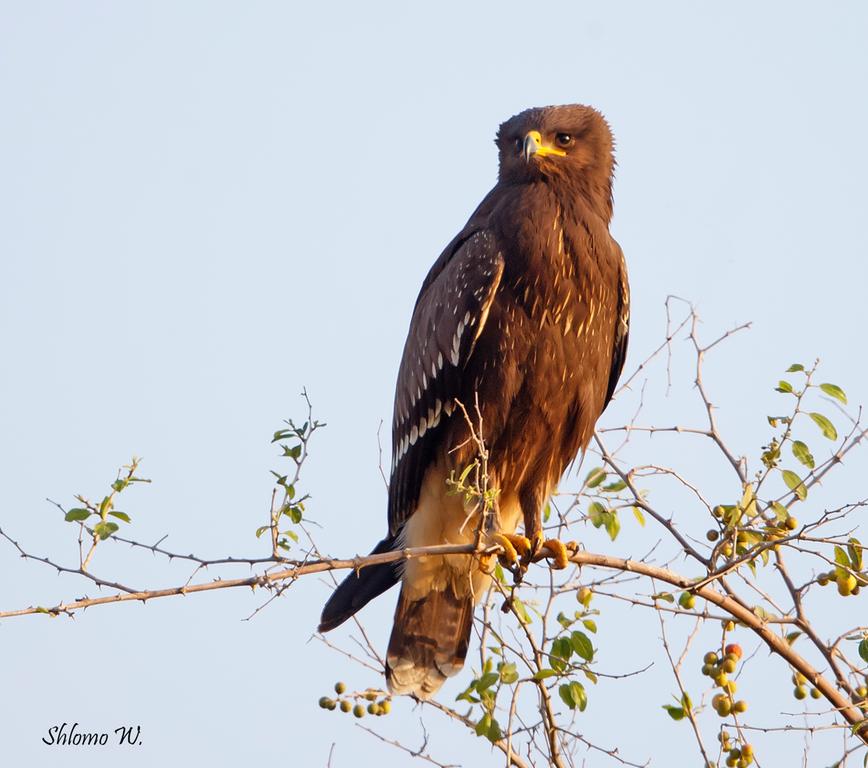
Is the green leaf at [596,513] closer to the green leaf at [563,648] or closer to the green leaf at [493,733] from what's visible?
the green leaf at [563,648]

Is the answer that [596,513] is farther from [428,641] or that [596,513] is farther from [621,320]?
[428,641]

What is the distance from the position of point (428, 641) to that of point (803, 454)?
2188 millimetres

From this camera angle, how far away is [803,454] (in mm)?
4023

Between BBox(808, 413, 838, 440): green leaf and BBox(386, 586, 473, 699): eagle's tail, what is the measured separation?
2.07 meters

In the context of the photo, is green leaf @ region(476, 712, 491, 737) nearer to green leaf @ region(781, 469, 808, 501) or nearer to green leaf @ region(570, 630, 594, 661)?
green leaf @ region(570, 630, 594, 661)

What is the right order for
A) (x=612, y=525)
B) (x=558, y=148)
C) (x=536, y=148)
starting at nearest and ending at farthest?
(x=612, y=525) → (x=536, y=148) → (x=558, y=148)

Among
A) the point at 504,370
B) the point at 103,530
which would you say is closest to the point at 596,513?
the point at 504,370

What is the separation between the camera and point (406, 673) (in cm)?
550

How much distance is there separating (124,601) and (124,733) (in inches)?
75.3

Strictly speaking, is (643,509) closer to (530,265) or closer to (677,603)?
(677,603)

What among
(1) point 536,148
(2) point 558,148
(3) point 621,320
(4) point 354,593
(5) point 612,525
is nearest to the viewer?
(5) point 612,525

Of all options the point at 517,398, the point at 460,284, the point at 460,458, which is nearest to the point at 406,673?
the point at 460,458

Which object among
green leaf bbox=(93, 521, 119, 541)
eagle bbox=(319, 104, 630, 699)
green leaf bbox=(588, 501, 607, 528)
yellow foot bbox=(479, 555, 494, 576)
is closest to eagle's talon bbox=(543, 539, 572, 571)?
eagle bbox=(319, 104, 630, 699)

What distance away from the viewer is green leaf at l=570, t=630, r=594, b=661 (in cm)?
381
